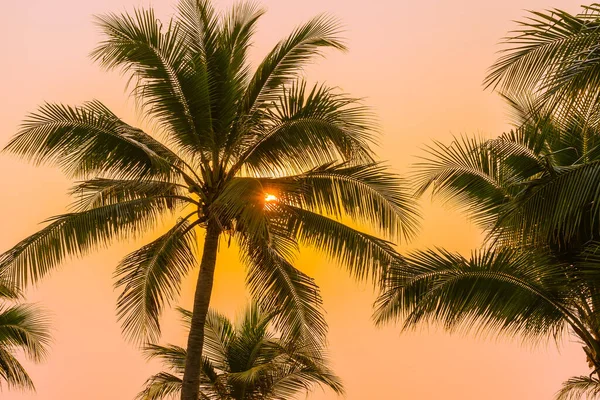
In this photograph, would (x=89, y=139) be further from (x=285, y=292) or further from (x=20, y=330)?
(x=20, y=330)

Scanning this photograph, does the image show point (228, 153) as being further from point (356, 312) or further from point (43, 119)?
point (356, 312)

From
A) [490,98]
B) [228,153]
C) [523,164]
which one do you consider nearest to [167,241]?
[228,153]

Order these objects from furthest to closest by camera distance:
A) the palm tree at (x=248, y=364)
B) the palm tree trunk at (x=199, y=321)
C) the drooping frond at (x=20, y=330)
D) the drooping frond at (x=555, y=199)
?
1. the drooping frond at (x=20, y=330)
2. the palm tree at (x=248, y=364)
3. the palm tree trunk at (x=199, y=321)
4. the drooping frond at (x=555, y=199)

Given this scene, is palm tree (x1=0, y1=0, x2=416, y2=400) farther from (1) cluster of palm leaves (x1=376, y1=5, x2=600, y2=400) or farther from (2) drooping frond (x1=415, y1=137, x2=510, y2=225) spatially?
(1) cluster of palm leaves (x1=376, y1=5, x2=600, y2=400)

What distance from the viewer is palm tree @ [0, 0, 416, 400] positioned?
29.2 feet

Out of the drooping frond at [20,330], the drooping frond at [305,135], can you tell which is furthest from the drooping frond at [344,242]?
the drooping frond at [20,330]

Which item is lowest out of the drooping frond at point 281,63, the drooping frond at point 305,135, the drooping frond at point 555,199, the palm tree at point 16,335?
the palm tree at point 16,335

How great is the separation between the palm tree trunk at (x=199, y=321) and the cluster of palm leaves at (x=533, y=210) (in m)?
2.40

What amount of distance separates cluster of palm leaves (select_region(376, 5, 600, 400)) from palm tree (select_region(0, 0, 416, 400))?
943mm

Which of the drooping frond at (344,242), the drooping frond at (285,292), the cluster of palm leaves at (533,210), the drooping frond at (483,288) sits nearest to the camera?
the cluster of palm leaves at (533,210)

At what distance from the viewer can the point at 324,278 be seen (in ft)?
50.9

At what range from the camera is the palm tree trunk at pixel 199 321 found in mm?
9062

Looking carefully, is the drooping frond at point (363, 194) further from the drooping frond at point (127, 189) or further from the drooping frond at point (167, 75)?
the drooping frond at point (127, 189)

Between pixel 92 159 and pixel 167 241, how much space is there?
4.95ft
